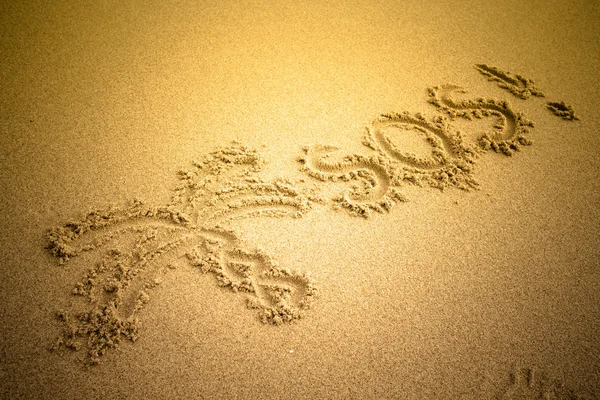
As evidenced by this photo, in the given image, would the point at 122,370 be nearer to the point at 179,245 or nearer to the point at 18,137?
the point at 179,245

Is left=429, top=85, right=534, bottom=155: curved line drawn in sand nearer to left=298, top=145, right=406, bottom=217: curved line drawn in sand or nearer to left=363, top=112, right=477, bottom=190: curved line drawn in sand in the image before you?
left=363, top=112, right=477, bottom=190: curved line drawn in sand

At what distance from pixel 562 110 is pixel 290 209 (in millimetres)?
1397

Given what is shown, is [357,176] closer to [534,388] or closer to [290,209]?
[290,209]

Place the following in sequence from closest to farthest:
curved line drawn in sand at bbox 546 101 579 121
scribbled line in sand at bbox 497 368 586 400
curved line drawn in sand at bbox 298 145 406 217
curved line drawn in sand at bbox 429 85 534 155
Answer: scribbled line in sand at bbox 497 368 586 400 → curved line drawn in sand at bbox 298 145 406 217 → curved line drawn in sand at bbox 429 85 534 155 → curved line drawn in sand at bbox 546 101 579 121

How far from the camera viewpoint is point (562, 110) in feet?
5.92

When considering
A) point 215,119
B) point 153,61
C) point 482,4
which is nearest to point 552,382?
point 215,119

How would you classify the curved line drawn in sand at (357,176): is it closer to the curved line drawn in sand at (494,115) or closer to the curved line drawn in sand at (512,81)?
the curved line drawn in sand at (494,115)

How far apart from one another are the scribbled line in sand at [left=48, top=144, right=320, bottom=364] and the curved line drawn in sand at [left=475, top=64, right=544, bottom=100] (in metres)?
1.17

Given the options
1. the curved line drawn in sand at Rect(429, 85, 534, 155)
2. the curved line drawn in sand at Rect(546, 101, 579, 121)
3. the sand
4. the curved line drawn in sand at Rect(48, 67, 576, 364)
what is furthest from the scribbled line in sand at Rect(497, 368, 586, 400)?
the curved line drawn in sand at Rect(546, 101, 579, 121)

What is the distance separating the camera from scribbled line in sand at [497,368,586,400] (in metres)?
1.07

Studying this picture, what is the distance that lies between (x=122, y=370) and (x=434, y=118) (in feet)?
4.90

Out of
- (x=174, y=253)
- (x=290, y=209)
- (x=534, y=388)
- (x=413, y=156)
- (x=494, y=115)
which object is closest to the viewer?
(x=534, y=388)

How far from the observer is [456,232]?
1.38m

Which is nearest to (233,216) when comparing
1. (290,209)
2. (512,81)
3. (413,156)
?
(290,209)
